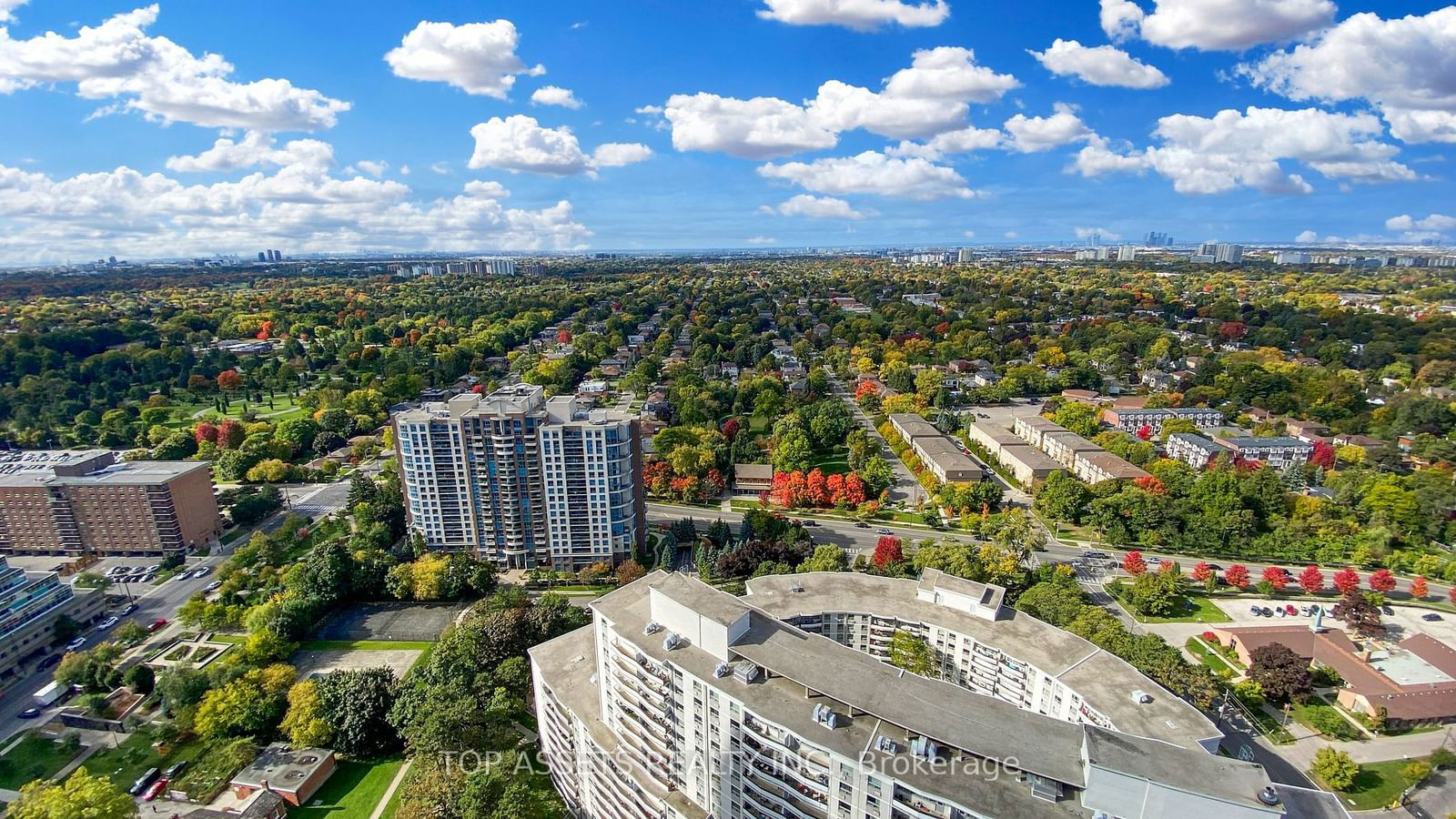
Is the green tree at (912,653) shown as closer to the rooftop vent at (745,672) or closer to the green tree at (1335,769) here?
the rooftop vent at (745,672)

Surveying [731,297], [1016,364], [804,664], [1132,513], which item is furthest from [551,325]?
[804,664]

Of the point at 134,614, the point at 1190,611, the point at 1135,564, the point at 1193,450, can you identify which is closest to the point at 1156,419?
the point at 1193,450

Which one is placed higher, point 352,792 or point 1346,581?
point 1346,581

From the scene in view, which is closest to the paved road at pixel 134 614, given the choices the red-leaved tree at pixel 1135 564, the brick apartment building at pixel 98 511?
the brick apartment building at pixel 98 511

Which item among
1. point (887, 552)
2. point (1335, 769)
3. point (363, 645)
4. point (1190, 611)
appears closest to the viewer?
point (1335, 769)

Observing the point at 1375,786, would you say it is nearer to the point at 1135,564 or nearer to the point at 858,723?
the point at 1135,564
